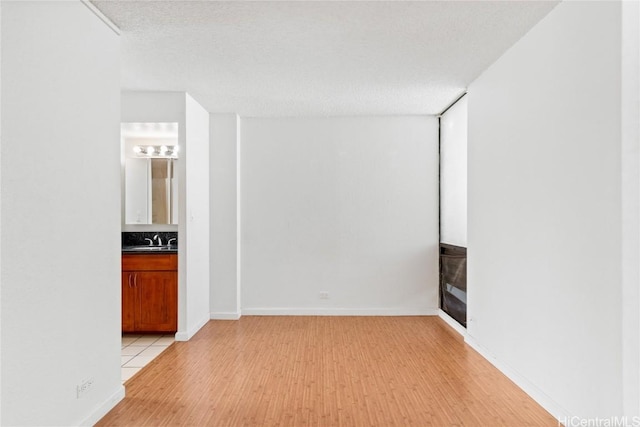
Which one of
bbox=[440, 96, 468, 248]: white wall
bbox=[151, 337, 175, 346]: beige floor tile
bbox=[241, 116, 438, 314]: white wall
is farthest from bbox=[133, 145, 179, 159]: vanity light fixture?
bbox=[440, 96, 468, 248]: white wall

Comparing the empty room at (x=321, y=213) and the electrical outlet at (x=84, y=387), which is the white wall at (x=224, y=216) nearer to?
the empty room at (x=321, y=213)

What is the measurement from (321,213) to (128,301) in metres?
2.75

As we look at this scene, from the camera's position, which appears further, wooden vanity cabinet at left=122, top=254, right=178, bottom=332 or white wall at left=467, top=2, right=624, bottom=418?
wooden vanity cabinet at left=122, top=254, right=178, bottom=332

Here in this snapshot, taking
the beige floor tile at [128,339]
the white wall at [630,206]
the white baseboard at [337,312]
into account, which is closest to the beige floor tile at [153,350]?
the beige floor tile at [128,339]

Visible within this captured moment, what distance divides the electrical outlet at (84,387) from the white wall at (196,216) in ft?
7.04

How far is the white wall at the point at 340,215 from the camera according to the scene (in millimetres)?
6527

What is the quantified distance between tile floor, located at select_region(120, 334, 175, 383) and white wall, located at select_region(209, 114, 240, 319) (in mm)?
961

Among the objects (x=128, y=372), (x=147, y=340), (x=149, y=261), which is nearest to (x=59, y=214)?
(x=128, y=372)

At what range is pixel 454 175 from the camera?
5.79m

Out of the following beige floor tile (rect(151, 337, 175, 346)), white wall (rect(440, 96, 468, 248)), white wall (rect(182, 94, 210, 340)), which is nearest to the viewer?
beige floor tile (rect(151, 337, 175, 346))

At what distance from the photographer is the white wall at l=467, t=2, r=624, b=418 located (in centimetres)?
255

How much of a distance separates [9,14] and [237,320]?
4652 mm

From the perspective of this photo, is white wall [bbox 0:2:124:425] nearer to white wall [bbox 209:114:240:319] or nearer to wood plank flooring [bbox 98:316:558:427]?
wood plank flooring [bbox 98:316:558:427]

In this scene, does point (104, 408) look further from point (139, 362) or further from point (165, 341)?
point (165, 341)
